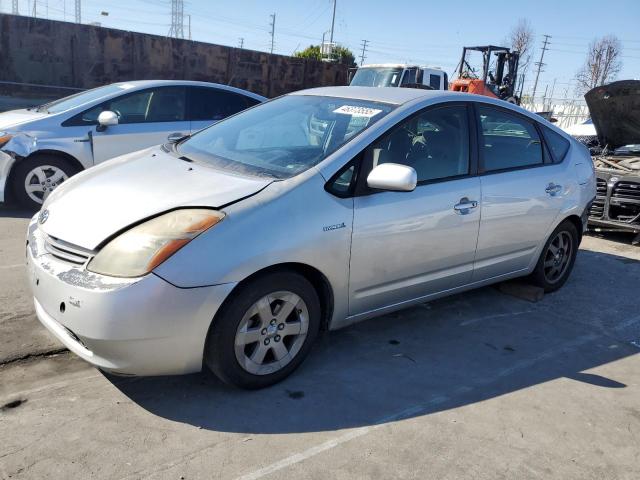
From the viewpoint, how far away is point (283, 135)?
388cm

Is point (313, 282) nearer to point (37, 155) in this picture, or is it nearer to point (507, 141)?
point (507, 141)

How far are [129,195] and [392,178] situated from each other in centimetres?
143

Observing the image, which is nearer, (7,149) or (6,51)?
(7,149)

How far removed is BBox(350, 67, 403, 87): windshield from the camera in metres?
15.5

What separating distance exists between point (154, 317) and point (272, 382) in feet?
2.72

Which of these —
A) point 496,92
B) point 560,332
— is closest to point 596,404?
point 560,332

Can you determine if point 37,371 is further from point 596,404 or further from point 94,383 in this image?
point 596,404

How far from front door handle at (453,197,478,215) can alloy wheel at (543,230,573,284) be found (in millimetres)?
1294

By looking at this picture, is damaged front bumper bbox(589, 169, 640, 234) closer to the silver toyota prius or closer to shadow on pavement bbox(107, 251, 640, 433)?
shadow on pavement bbox(107, 251, 640, 433)

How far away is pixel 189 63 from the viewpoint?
803 inches

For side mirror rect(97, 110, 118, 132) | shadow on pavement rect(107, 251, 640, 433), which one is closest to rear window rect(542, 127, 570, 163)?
shadow on pavement rect(107, 251, 640, 433)

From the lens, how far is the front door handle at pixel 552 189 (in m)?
4.53

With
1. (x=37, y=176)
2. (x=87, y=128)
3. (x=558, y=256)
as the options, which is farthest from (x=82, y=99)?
(x=558, y=256)

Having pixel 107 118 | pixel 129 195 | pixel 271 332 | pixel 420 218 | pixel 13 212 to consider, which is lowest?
pixel 13 212
